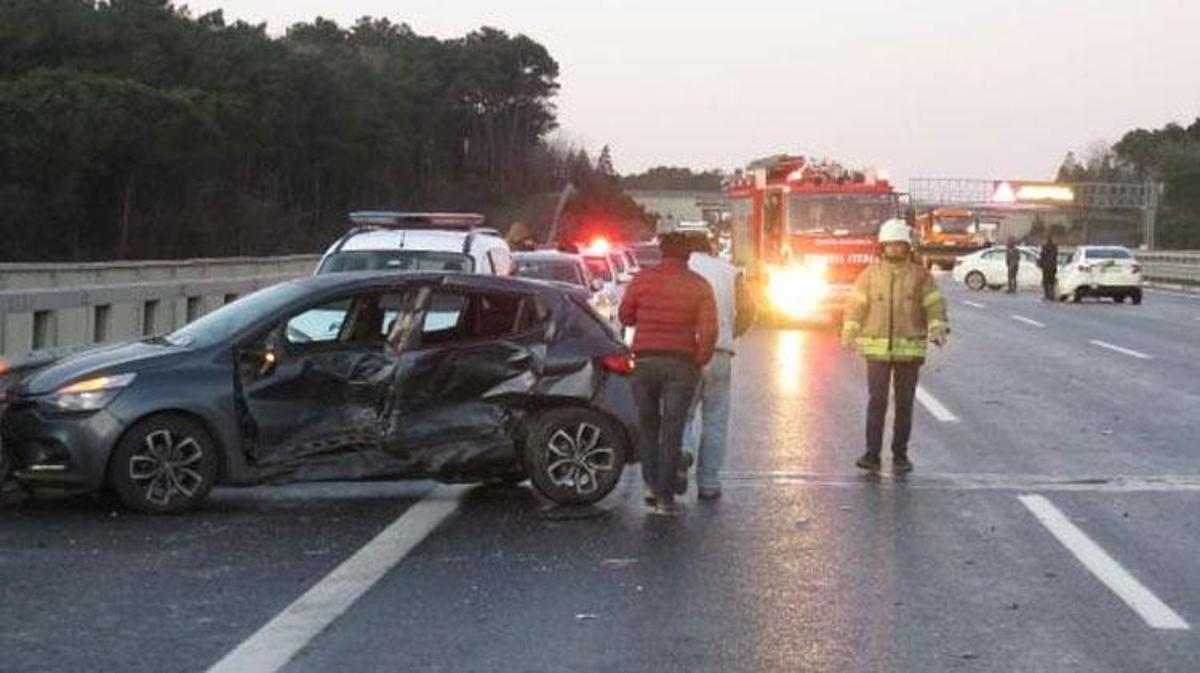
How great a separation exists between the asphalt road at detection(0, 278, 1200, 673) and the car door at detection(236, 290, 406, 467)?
0.45 m

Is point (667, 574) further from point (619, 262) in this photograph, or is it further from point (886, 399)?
point (619, 262)

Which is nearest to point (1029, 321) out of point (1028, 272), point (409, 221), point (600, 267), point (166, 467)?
point (600, 267)

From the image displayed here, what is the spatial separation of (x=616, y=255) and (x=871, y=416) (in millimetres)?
25796

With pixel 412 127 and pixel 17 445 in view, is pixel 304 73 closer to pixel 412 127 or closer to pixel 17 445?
pixel 412 127

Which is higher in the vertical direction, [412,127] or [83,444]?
[412,127]

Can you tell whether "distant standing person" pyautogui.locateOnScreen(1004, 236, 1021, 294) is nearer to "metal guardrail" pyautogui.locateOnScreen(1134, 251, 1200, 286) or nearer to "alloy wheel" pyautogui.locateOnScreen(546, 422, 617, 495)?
"metal guardrail" pyautogui.locateOnScreen(1134, 251, 1200, 286)

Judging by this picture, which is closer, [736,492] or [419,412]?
[419,412]

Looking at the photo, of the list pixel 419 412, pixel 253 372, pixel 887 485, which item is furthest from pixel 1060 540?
pixel 253 372

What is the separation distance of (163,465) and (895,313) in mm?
5258

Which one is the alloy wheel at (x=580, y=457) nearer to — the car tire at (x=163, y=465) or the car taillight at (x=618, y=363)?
the car taillight at (x=618, y=363)

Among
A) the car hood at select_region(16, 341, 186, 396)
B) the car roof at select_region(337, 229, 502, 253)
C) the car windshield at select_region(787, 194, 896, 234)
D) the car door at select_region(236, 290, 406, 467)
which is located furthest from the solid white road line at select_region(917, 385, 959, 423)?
the car windshield at select_region(787, 194, 896, 234)

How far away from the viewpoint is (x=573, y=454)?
10.4 meters

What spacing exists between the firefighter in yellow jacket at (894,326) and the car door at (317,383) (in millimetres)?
3622

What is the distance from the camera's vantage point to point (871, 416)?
39.5 ft
